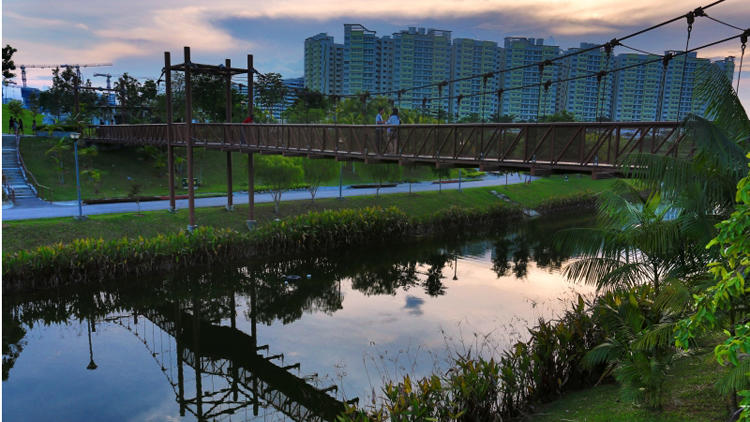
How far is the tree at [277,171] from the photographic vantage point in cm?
2761

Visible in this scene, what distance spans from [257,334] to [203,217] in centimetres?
1128

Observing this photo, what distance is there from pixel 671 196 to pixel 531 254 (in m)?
18.8

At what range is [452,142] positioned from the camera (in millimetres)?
17328

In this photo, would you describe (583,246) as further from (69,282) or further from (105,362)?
(69,282)

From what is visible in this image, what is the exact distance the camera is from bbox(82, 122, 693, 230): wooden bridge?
11.9 metres

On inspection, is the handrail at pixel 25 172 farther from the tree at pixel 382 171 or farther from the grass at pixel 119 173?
the tree at pixel 382 171

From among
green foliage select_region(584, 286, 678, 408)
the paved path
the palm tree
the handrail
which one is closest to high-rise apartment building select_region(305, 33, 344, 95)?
the handrail

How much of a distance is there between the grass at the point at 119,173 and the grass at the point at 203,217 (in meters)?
5.47

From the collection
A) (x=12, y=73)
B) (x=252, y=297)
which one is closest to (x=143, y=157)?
(x=12, y=73)

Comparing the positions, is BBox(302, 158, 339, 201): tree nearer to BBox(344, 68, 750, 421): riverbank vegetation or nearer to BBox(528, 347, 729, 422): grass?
BBox(344, 68, 750, 421): riverbank vegetation

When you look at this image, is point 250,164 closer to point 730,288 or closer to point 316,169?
point 316,169

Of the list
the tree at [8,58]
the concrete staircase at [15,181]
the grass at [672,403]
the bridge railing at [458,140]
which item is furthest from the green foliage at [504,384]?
the tree at [8,58]

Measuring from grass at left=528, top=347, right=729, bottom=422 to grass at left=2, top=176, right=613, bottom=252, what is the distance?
20.2 feet

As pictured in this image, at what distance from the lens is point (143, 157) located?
40875mm
